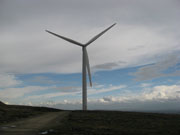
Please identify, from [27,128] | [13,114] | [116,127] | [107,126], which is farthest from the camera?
[13,114]

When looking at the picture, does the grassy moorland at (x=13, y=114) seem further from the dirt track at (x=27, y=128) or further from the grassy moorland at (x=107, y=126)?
the dirt track at (x=27, y=128)

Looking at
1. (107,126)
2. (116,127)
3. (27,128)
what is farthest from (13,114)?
(116,127)

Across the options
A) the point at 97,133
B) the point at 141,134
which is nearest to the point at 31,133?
the point at 97,133

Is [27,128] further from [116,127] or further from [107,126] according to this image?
[116,127]

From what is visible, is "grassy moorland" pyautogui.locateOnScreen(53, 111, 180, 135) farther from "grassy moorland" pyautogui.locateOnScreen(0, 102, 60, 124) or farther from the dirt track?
"grassy moorland" pyautogui.locateOnScreen(0, 102, 60, 124)

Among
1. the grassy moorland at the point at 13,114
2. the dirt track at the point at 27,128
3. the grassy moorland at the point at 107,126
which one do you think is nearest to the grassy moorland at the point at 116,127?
the grassy moorland at the point at 107,126

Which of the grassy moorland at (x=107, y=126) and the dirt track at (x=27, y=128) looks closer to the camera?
the dirt track at (x=27, y=128)

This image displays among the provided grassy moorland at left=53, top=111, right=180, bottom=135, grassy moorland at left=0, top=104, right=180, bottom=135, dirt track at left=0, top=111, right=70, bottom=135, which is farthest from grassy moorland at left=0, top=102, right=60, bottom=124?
grassy moorland at left=53, top=111, right=180, bottom=135

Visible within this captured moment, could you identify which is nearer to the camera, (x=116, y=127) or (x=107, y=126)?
(x=116, y=127)

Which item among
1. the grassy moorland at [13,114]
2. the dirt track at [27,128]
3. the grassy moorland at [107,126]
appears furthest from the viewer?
the grassy moorland at [13,114]

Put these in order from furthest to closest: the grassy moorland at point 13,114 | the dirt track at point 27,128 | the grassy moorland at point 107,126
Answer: the grassy moorland at point 13,114 < the grassy moorland at point 107,126 < the dirt track at point 27,128

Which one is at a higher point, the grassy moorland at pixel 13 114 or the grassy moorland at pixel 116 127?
the grassy moorland at pixel 13 114

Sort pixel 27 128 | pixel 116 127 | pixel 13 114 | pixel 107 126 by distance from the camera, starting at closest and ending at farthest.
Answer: pixel 27 128
pixel 116 127
pixel 107 126
pixel 13 114

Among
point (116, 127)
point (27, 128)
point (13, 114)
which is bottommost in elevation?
point (116, 127)
